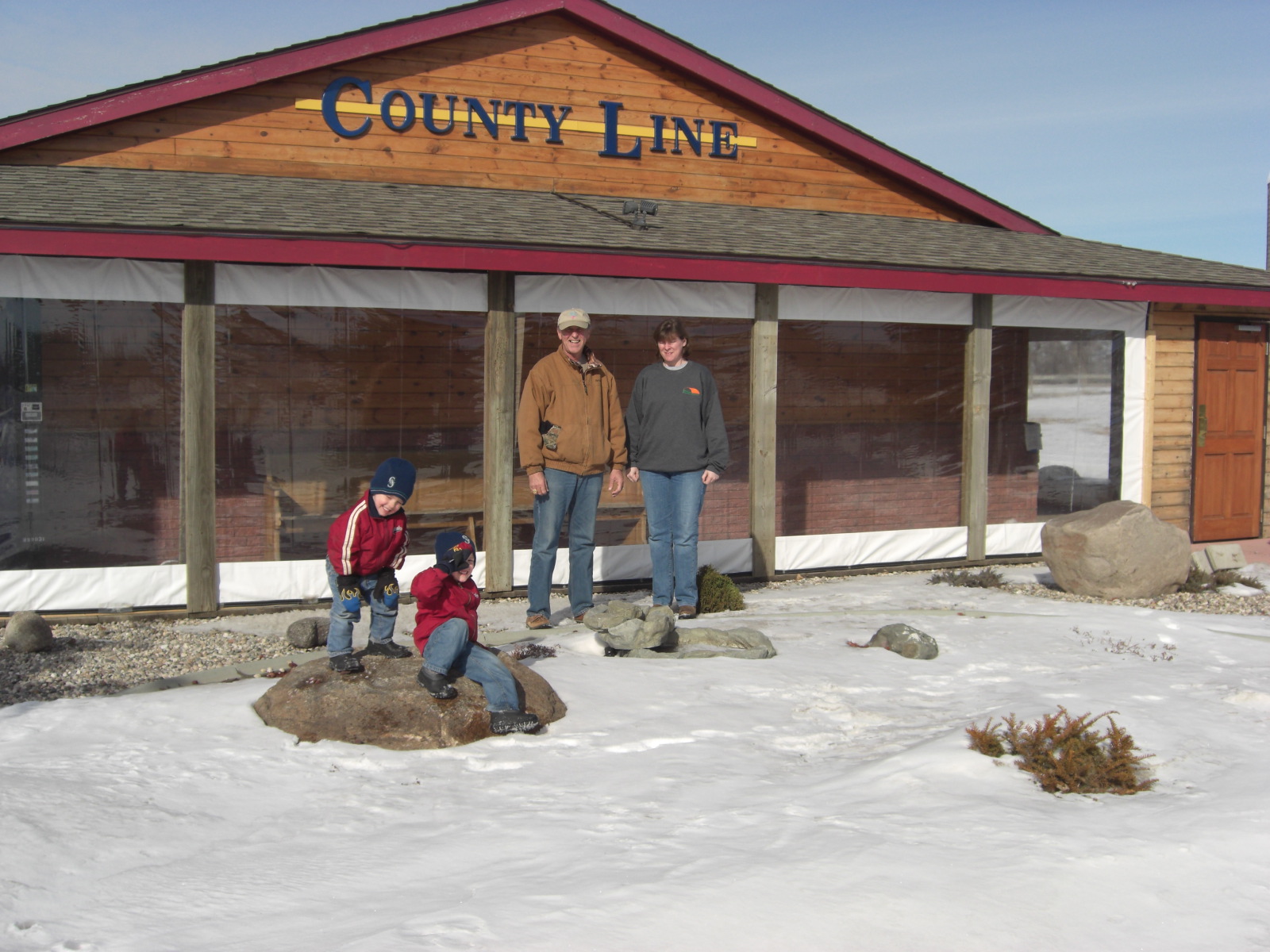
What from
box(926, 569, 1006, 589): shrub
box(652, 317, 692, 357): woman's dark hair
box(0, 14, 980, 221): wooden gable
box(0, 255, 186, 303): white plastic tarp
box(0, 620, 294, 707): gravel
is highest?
box(0, 14, 980, 221): wooden gable

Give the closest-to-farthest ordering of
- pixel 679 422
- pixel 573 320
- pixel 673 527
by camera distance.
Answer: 1. pixel 573 320
2. pixel 679 422
3. pixel 673 527

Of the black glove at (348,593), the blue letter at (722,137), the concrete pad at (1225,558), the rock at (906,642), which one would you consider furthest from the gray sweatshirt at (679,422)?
the concrete pad at (1225,558)

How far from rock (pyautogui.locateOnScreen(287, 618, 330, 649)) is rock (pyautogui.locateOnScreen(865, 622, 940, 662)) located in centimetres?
351

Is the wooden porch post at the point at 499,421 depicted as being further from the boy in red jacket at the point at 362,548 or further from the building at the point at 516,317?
the boy in red jacket at the point at 362,548

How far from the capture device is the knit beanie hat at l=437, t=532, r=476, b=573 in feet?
16.6

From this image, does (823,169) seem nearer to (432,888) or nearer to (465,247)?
(465,247)

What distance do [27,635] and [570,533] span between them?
347cm

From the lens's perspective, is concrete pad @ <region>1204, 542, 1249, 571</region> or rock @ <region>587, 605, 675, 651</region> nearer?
rock @ <region>587, 605, 675, 651</region>

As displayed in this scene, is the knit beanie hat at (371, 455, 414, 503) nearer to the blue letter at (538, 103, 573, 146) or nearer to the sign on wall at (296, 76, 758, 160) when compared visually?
the sign on wall at (296, 76, 758, 160)

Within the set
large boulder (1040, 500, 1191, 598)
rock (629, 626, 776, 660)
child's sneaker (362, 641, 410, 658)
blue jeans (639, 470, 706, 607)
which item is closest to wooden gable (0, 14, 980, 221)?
blue jeans (639, 470, 706, 607)

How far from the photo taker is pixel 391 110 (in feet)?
35.0

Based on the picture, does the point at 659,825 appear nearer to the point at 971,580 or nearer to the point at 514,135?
the point at 971,580

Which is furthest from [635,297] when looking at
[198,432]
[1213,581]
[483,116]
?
[1213,581]

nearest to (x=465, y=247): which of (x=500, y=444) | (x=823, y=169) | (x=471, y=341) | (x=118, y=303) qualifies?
(x=471, y=341)
